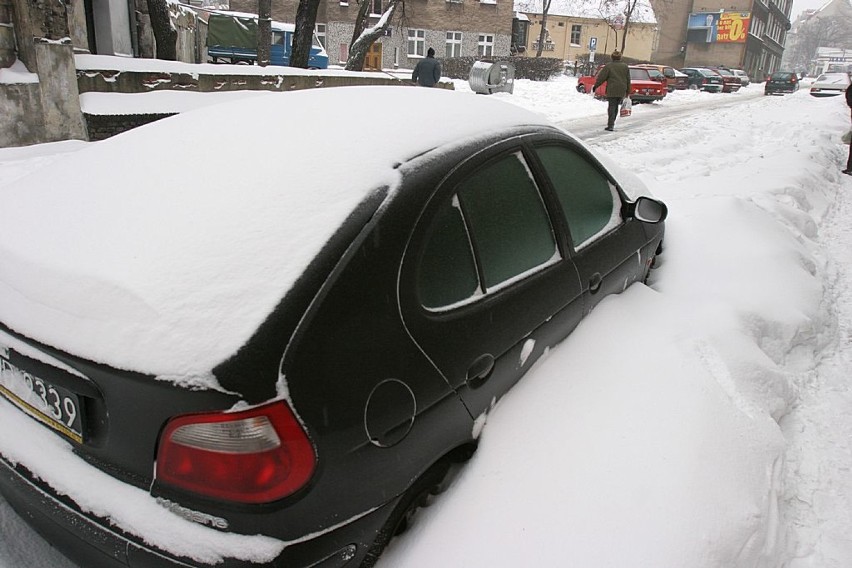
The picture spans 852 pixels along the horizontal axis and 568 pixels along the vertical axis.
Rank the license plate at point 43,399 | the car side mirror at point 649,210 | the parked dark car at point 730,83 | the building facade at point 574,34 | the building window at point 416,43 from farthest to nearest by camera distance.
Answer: the building facade at point 574,34
the building window at point 416,43
the parked dark car at point 730,83
the car side mirror at point 649,210
the license plate at point 43,399

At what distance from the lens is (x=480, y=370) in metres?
1.98

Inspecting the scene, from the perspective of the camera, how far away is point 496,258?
215cm

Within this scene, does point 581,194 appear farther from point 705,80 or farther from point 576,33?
point 576,33

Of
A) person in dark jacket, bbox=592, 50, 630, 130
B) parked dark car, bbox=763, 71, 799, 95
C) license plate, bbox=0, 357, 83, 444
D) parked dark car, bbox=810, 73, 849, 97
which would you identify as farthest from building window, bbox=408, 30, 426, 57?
license plate, bbox=0, 357, 83, 444

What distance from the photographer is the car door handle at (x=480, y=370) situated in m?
1.93

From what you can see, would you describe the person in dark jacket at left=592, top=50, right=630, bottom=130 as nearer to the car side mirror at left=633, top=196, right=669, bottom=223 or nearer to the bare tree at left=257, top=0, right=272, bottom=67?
the bare tree at left=257, top=0, right=272, bottom=67

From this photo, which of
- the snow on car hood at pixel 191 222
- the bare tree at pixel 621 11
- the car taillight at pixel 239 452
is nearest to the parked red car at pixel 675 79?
the bare tree at pixel 621 11

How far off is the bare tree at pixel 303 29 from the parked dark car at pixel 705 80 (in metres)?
30.7

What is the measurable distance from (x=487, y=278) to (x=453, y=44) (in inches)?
1746

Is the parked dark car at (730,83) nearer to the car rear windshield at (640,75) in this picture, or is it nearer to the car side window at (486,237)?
the car rear windshield at (640,75)

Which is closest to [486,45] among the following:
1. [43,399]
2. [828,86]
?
[828,86]

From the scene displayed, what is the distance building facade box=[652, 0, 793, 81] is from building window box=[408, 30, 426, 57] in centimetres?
3314

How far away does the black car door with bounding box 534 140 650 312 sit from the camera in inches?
106

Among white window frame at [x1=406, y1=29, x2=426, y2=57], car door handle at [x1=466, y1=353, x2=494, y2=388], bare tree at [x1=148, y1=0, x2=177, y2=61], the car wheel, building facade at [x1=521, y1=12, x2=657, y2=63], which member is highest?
building facade at [x1=521, y1=12, x2=657, y2=63]
